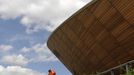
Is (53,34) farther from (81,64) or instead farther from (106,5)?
(106,5)

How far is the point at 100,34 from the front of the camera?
1895cm

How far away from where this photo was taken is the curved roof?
1713 centimetres

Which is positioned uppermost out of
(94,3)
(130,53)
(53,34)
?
(53,34)

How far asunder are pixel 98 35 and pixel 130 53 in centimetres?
209

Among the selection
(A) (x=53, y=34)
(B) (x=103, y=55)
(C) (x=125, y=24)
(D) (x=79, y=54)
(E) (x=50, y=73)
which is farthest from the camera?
(A) (x=53, y=34)

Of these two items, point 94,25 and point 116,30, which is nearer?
point 116,30

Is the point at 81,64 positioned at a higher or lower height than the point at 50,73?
higher

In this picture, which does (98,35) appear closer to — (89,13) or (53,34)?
(89,13)

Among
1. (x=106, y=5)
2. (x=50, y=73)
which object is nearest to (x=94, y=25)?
(x=106, y=5)

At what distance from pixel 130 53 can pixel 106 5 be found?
2519 mm

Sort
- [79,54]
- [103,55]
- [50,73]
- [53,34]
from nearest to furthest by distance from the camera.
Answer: [50,73], [103,55], [79,54], [53,34]

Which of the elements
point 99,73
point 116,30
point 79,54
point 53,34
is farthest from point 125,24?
point 53,34

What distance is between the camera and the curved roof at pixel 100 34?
17134mm

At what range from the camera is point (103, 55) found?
20016mm
